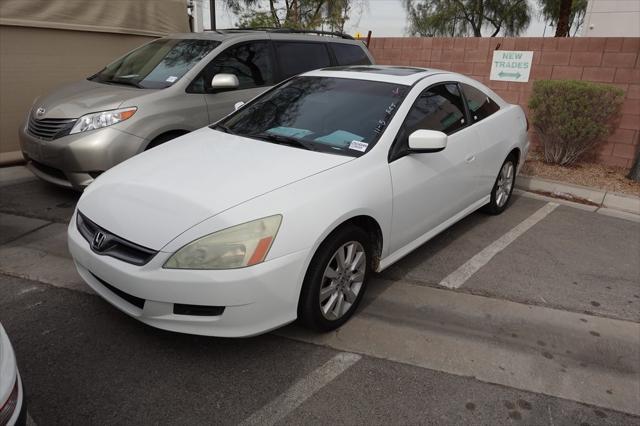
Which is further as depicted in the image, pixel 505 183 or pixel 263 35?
pixel 263 35

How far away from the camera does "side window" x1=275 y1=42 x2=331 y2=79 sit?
→ 593cm

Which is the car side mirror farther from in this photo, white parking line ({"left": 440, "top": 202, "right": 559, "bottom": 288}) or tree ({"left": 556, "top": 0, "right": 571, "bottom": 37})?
Result: tree ({"left": 556, "top": 0, "right": 571, "bottom": 37})

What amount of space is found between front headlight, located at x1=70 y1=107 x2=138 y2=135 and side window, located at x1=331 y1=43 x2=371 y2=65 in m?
3.05

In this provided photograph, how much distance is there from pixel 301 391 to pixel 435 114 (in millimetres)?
2338

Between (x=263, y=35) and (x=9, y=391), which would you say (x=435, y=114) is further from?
(x=9, y=391)

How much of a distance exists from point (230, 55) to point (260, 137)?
7.76ft

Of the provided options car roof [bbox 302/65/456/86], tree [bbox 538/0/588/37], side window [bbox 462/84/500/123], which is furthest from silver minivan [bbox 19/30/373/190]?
tree [bbox 538/0/588/37]

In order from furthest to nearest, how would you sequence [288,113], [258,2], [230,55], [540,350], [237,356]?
[258,2]
[230,55]
[288,113]
[540,350]
[237,356]

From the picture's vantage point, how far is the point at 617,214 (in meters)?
5.66

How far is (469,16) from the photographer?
2748 cm

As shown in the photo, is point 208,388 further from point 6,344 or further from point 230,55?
point 230,55

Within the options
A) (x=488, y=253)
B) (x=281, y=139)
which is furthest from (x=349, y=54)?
(x=281, y=139)

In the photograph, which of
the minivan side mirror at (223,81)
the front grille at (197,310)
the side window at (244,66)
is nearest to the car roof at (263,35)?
the side window at (244,66)

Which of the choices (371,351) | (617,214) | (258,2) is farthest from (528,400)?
(258,2)
